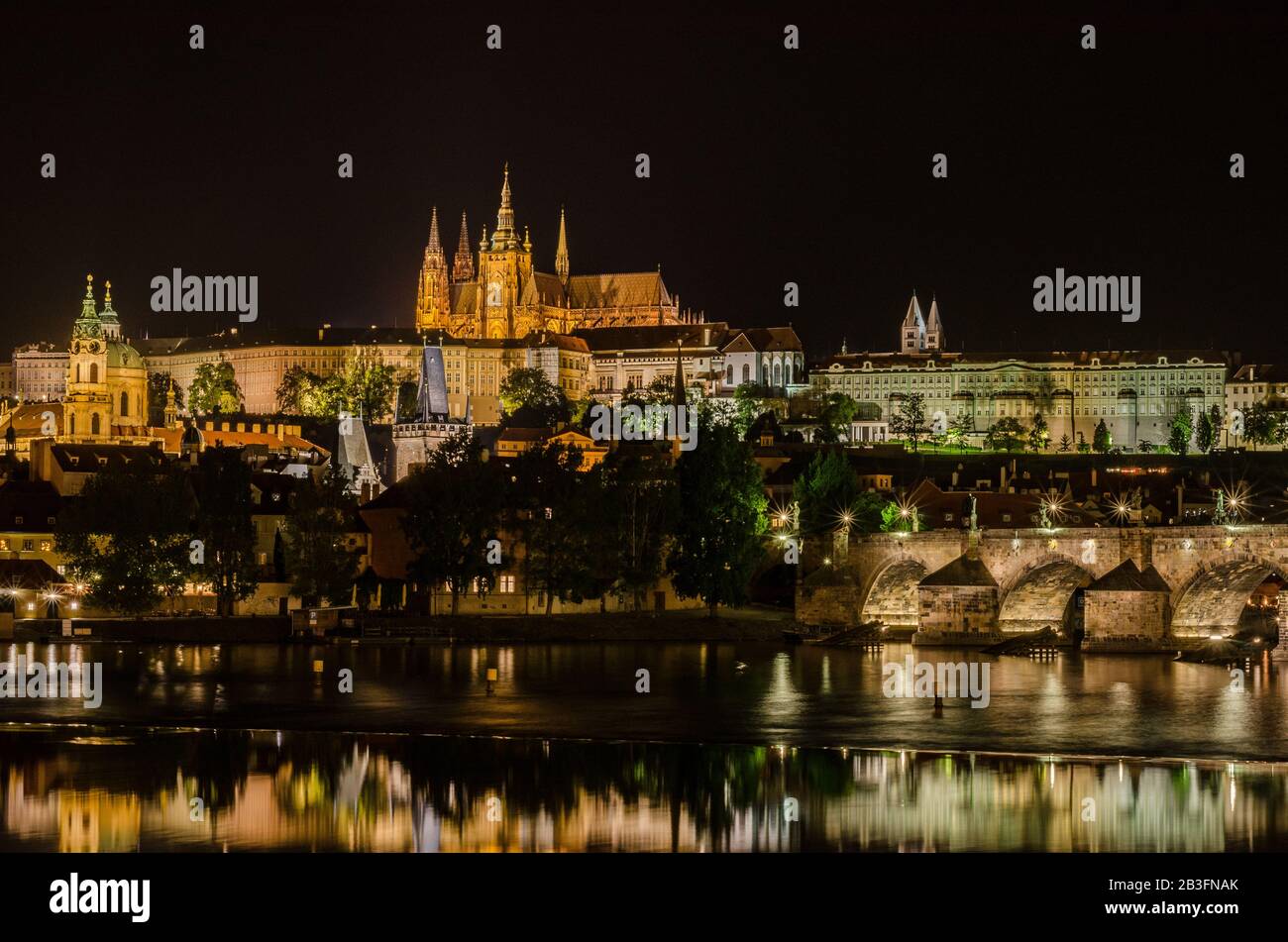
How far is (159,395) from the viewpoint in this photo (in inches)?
6777

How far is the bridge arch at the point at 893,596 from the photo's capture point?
64875 mm

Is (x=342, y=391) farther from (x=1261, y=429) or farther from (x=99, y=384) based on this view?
(x=1261, y=429)

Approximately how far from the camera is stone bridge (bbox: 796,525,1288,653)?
184 feet

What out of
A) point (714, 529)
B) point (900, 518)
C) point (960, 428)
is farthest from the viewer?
point (960, 428)

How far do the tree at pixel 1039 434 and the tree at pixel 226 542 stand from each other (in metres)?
101

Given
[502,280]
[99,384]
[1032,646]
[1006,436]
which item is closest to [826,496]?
[1032,646]

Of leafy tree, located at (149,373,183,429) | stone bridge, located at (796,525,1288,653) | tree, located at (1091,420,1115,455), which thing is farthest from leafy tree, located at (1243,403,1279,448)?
stone bridge, located at (796,525,1288,653)

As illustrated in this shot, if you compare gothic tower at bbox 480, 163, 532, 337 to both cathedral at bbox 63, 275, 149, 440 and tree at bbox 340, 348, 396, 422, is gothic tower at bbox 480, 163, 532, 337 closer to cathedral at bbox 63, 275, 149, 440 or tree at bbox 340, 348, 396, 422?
tree at bbox 340, 348, 396, 422

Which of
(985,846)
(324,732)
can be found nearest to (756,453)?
(324,732)

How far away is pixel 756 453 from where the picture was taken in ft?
346

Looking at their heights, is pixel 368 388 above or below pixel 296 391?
below

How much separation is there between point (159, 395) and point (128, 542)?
373ft
